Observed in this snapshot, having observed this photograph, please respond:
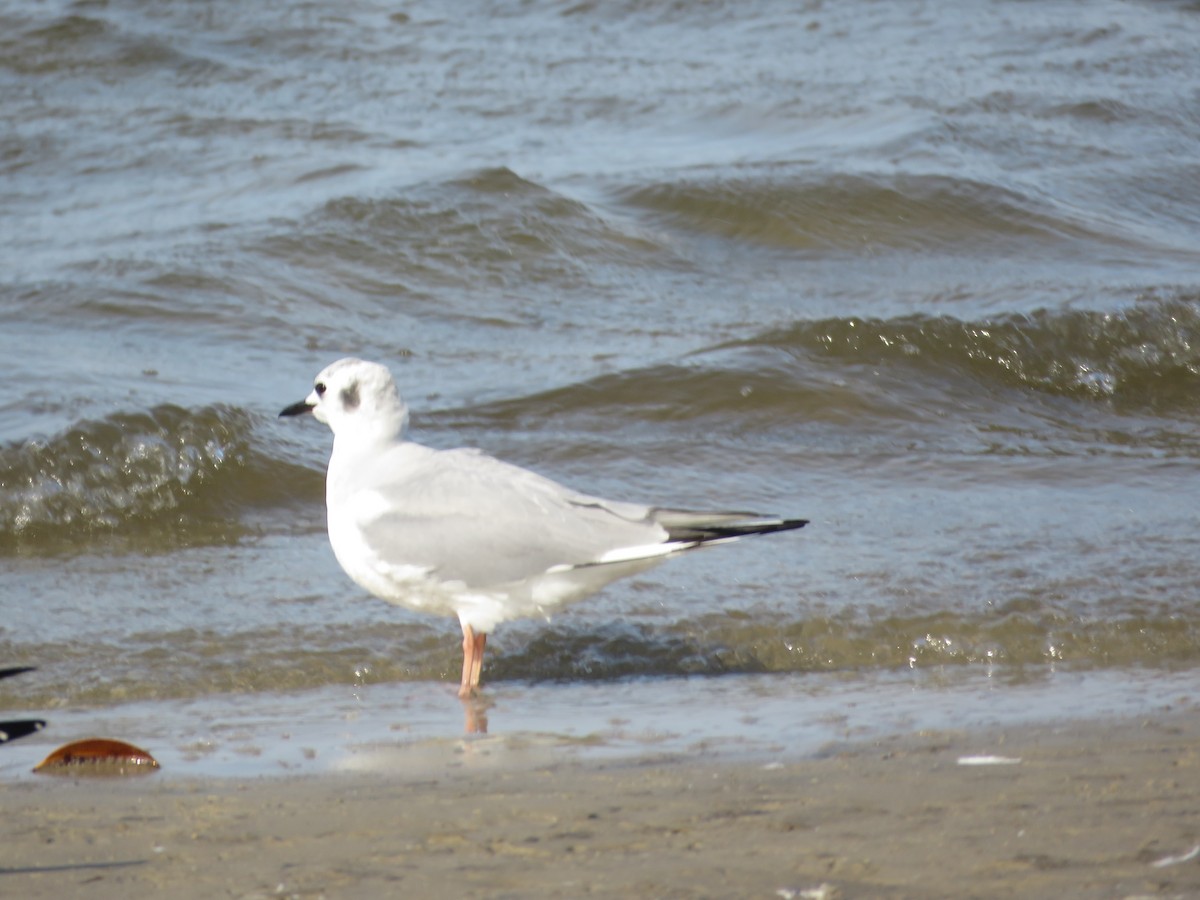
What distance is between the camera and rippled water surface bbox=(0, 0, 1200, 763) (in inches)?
191

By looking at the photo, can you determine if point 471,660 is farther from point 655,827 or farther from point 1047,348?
point 1047,348

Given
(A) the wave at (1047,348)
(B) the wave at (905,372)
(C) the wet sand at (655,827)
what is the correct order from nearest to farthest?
1. (C) the wet sand at (655,827)
2. (B) the wave at (905,372)
3. (A) the wave at (1047,348)

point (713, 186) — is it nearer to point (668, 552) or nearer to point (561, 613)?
point (561, 613)

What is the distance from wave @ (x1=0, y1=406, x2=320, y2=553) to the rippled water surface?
0.06 ft

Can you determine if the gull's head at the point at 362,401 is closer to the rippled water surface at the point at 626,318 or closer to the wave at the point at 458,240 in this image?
the rippled water surface at the point at 626,318

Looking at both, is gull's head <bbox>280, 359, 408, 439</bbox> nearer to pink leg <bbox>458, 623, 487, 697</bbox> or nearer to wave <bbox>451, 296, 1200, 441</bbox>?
pink leg <bbox>458, 623, 487, 697</bbox>

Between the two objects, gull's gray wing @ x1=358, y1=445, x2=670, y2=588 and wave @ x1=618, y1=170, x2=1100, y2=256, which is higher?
wave @ x1=618, y1=170, x2=1100, y2=256

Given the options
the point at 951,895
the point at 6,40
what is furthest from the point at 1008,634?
the point at 6,40

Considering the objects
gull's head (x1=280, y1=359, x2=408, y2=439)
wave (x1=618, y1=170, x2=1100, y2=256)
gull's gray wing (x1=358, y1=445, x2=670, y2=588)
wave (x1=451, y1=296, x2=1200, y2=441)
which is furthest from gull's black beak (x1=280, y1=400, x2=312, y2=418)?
wave (x1=618, y1=170, x2=1100, y2=256)

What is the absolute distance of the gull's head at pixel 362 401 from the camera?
463 centimetres

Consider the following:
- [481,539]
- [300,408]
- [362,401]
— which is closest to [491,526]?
[481,539]

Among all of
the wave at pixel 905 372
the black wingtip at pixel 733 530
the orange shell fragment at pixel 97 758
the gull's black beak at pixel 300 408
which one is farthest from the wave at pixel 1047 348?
the orange shell fragment at pixel 97 758

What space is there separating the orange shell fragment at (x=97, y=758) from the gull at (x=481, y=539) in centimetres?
97

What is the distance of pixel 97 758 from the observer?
11.4ft
